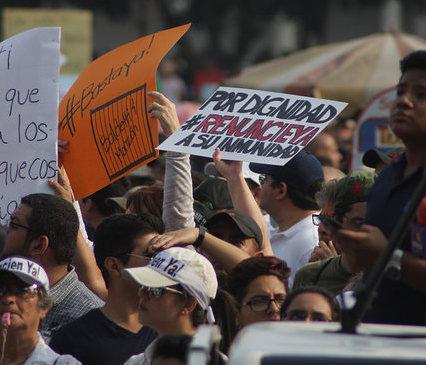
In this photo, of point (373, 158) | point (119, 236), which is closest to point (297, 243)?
point (373, 158)

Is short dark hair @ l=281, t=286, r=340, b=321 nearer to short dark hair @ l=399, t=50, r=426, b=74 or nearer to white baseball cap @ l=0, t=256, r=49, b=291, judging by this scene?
white baseball cap @ l=0, t=256, r=49, b=291

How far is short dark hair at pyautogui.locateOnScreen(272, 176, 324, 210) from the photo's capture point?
8078 mm

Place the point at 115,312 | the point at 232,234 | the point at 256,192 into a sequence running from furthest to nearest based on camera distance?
the point at 256,192 < the point at 232,234 < the point at 115,312

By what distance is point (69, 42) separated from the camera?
18984 mm

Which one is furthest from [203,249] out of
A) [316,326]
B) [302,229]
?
[316,326]

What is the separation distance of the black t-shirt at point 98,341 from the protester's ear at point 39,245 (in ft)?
1.77

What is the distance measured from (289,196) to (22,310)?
2.38 meters

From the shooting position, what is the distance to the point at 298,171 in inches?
321

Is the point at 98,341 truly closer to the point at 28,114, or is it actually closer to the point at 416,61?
the point at 28,114

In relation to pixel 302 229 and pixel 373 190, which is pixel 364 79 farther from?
pixel 373 190

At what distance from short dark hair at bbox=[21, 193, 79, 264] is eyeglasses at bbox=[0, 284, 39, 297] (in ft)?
2.18

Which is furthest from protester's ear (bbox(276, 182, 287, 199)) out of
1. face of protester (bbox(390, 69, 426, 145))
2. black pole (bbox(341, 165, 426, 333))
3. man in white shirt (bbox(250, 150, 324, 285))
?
black pole (bbox(341, 165, 426, 333))

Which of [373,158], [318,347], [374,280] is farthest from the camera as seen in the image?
[373,158]

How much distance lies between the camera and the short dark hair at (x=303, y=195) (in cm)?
808
